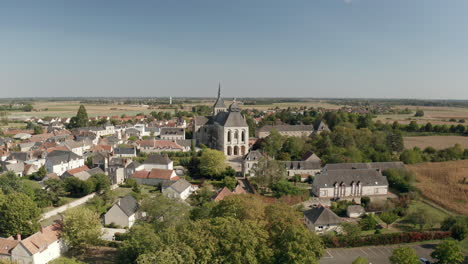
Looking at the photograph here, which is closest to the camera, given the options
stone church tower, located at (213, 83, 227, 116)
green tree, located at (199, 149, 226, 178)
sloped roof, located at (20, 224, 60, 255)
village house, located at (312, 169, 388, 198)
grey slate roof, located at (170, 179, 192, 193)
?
sloped roof, located at (20, 224, 60, 255)

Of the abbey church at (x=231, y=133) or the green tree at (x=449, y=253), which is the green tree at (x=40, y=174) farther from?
the green tree at (x=449, y=253)

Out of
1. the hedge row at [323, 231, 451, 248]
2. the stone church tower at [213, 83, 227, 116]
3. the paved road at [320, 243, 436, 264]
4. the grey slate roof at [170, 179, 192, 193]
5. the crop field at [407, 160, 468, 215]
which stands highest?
the stone church tower at [213, 83, 227, 116]

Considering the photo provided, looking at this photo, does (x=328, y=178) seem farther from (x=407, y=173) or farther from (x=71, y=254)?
(x=71, y=254)

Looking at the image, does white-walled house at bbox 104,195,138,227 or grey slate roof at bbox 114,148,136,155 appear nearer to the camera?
white-walled house at bbox 104,195,138,227

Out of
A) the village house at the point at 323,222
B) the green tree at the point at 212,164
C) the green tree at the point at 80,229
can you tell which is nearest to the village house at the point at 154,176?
the green tree at the point at 212,164

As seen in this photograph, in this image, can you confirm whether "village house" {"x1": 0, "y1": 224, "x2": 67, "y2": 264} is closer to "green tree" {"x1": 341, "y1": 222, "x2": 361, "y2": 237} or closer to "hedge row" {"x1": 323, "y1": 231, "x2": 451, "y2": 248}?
"hedge row" {"x1": 323, "y1": 231, "x2": 451, "y2": 248}

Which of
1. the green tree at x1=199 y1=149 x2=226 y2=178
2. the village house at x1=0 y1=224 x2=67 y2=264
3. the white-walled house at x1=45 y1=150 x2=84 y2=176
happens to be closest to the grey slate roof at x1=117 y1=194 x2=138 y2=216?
the village house at x1=0 y1=224 x2=67 y2=264

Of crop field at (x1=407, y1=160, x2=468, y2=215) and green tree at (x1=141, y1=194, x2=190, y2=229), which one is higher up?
green tree at (x1=141, y1=194, x2=190, y2=229)
